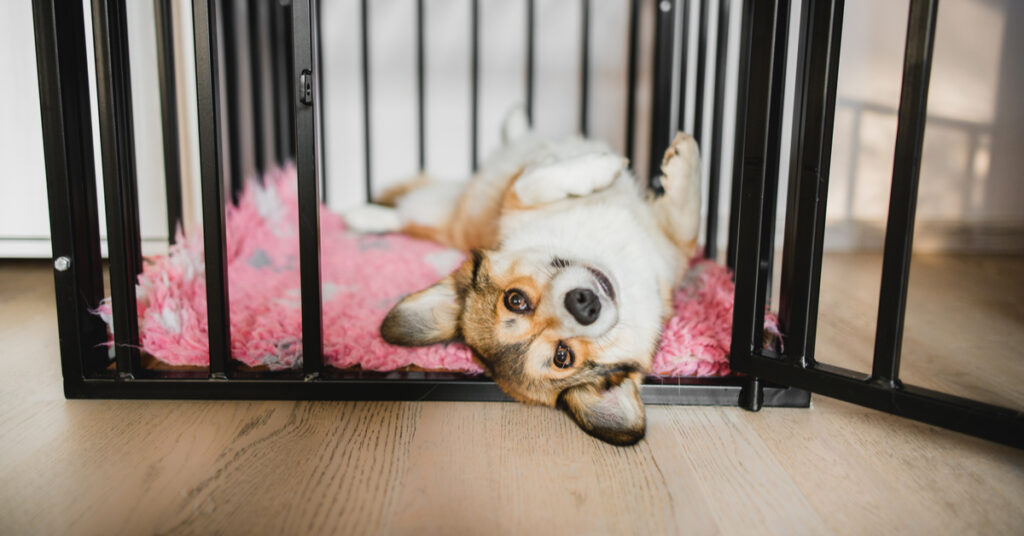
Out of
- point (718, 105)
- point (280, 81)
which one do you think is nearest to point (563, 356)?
point (718, 105)

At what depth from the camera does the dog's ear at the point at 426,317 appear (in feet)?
3.81

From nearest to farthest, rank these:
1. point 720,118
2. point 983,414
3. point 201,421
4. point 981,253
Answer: point 983,414 < point 201,421 < point 720,118 < point 981,253

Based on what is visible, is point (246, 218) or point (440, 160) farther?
point (440, 160)

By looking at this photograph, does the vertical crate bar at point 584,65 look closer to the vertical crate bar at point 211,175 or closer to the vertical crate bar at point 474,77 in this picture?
the vertical crate bar at point 474,77

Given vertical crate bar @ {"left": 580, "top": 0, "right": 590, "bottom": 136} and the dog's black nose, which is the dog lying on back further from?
vertical crate bar @ {"left": 580, "top": 0, "right": 590, "bottom": 136}

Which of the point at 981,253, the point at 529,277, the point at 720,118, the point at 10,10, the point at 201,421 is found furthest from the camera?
the point at 981,253

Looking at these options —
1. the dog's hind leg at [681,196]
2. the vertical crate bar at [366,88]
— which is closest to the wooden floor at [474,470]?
the dog's hind leg at [681,196]

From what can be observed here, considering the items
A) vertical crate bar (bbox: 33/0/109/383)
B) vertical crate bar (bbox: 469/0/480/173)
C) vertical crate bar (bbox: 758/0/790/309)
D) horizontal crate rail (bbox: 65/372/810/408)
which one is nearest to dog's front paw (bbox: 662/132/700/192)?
vertical crate bar (bbox: 758/0/790/309)

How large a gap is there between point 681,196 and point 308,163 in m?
0.88

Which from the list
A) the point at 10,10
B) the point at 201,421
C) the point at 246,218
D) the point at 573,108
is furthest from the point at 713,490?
the point at 10,10

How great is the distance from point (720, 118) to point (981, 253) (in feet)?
6.17

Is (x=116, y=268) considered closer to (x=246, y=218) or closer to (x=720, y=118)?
(x=246, y=218)

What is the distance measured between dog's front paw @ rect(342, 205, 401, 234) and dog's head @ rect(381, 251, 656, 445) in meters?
1.06

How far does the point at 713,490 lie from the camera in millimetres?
875
